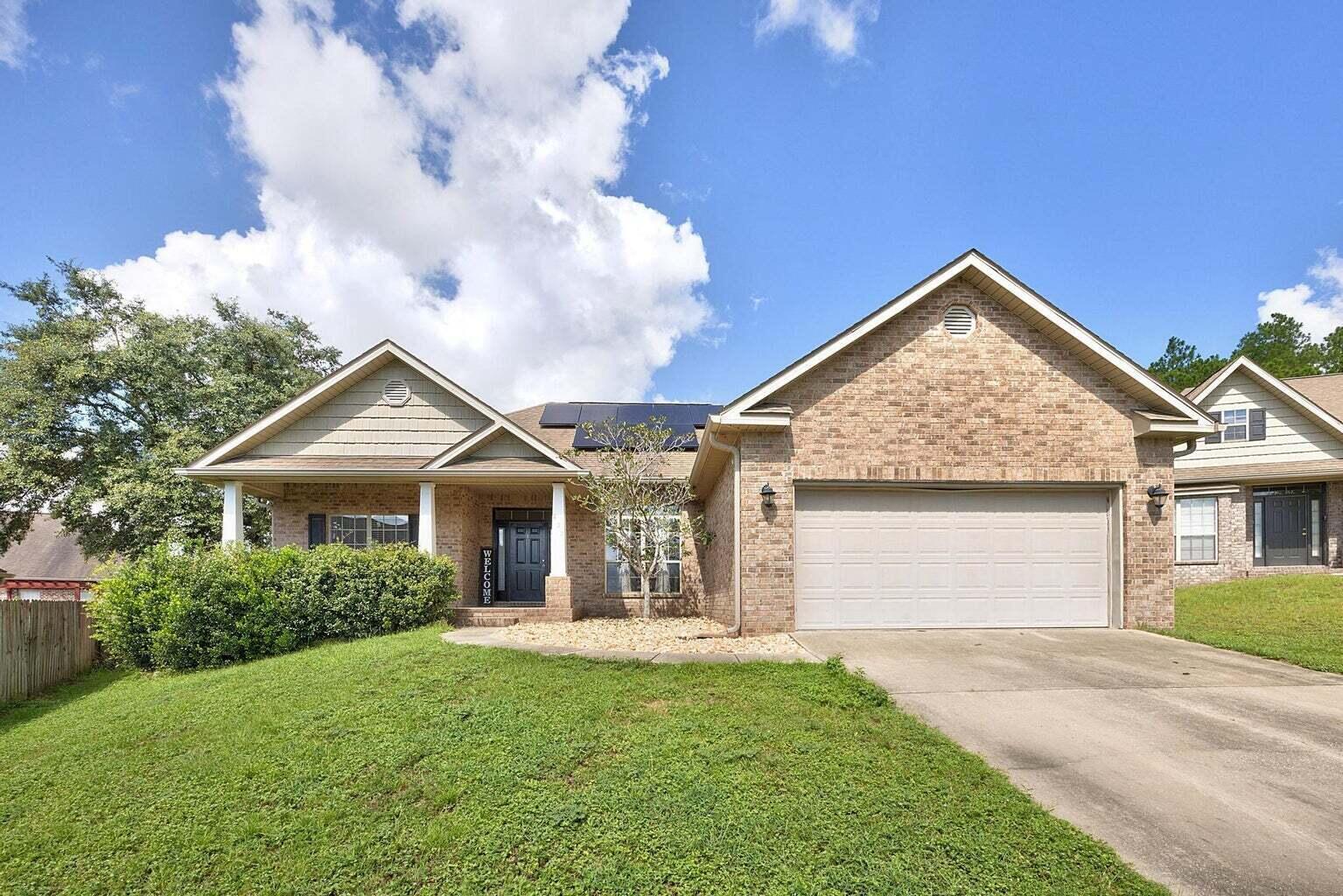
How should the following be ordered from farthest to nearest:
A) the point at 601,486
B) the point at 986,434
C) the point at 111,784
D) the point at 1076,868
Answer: the point at 601,486 → the point at 986,434 → the point at 111,784 → the point at 1076,868

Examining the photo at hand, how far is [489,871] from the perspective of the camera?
3066mm

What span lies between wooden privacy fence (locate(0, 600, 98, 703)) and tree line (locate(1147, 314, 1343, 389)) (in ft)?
150

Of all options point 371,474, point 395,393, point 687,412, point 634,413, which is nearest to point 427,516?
point 371,474

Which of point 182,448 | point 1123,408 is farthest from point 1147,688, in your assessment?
point 182,448

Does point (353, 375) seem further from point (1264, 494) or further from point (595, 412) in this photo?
point (1264, 494)

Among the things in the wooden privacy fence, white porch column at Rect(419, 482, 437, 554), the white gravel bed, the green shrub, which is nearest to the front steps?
the white gravel bed

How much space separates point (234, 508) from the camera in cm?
1102

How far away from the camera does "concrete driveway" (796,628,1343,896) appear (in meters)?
3.06

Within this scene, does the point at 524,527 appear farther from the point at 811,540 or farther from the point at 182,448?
the point at 182,448

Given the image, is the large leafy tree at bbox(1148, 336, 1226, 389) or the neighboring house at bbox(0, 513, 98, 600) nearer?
the neighboring house at bbox(0, 513, 98, 600)

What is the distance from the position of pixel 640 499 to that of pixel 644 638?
296 centimetres

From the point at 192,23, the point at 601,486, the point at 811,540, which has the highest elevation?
the point at 192,23

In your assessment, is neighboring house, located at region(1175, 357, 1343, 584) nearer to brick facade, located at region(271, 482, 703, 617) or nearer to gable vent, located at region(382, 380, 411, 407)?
brick facade, located at region(271, 482, 703, 617)

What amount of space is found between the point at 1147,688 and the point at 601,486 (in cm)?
807
